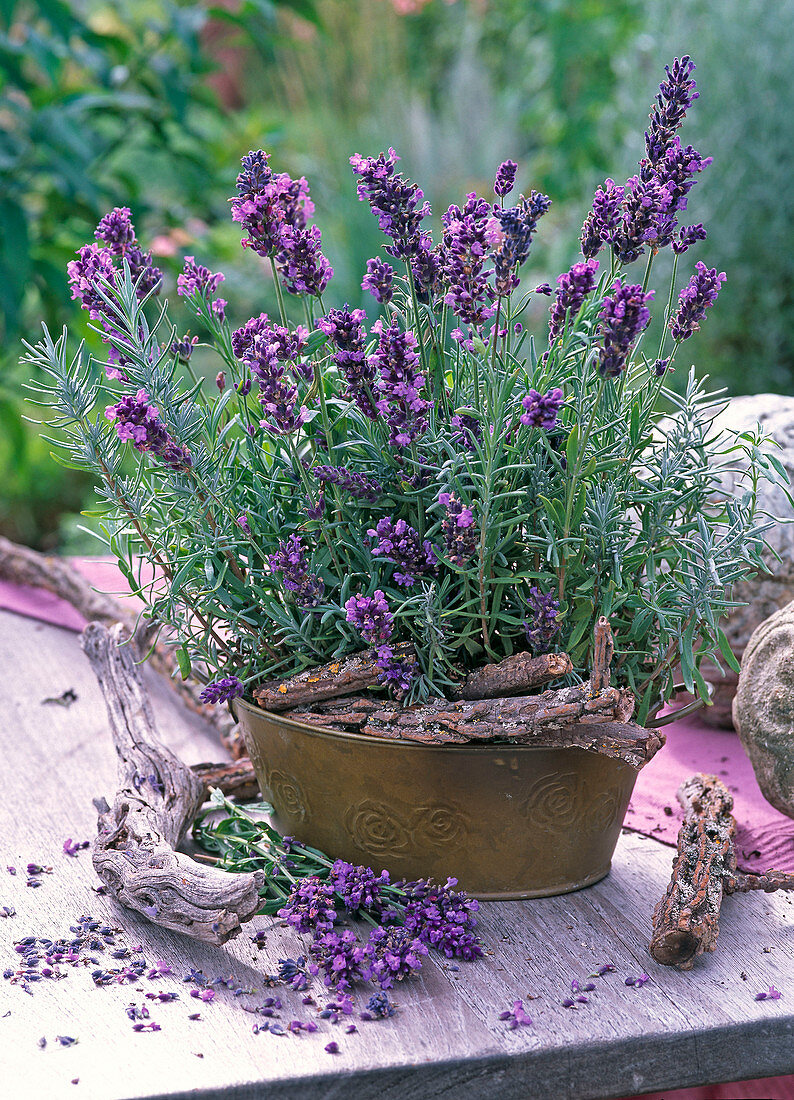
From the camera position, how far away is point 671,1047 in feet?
2.04

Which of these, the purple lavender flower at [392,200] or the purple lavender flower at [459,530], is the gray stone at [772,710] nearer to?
the purple lavender flower at [459,530]

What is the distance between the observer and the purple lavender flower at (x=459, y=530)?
63 centimetres

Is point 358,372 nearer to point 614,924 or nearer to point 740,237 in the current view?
point 614,924

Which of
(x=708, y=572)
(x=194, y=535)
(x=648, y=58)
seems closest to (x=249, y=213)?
(x=194, y=535)

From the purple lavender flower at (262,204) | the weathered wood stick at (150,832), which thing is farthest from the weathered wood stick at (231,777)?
the purple lavender flower at (262,204)

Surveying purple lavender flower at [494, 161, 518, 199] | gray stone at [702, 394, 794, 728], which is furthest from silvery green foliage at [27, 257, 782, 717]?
gray stone at [702, 394, 794, 728]

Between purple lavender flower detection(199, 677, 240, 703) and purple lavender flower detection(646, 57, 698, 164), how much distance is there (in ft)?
1.53

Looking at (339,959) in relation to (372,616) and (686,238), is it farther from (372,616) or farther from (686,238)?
(686,238)

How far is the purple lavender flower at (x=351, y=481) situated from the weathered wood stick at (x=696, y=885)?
1.18 ft

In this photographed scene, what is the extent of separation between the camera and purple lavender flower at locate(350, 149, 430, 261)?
25.8 inches

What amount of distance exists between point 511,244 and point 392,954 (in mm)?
478

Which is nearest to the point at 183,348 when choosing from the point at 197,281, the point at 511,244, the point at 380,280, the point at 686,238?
the point at 197,281

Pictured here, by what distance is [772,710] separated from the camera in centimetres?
85

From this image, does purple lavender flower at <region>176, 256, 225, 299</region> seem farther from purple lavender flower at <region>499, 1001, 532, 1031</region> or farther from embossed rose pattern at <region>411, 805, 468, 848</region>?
purple lavender flower at <region>499, 1001, 532, 1031</region>
